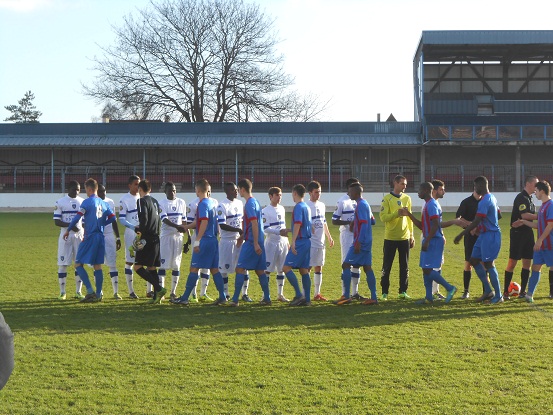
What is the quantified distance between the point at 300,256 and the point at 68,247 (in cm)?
374

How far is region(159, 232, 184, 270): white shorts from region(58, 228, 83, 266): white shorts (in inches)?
51.4

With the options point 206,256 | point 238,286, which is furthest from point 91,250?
point 238,286

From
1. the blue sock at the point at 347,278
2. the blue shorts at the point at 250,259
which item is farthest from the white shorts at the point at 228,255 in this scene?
the blue sock at the point at 347,278

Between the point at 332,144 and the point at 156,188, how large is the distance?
1044 cm

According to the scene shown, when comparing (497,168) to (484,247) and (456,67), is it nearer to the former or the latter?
(456,67)

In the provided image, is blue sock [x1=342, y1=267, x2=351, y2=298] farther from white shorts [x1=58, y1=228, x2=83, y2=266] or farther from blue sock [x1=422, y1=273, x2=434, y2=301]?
white shorts [x1=58, y1=228, x2=83, y2=266]

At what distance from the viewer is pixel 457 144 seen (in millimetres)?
42250

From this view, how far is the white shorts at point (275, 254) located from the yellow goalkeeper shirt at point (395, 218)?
5.21ft

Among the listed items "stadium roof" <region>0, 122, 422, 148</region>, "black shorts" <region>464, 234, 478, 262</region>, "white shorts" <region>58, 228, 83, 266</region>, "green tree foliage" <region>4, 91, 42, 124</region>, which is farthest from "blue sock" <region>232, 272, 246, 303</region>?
"green tree foliage" <region>4, 91, 42, 124</region>

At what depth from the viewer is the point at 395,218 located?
1112cm

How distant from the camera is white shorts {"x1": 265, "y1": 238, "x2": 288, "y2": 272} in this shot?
1128 centimetres

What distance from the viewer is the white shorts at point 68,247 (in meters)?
11.6

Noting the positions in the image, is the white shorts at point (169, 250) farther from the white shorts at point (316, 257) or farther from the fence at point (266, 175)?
the fence at point (266, 175)

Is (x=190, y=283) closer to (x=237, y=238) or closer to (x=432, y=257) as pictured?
(x=237, y=238)
